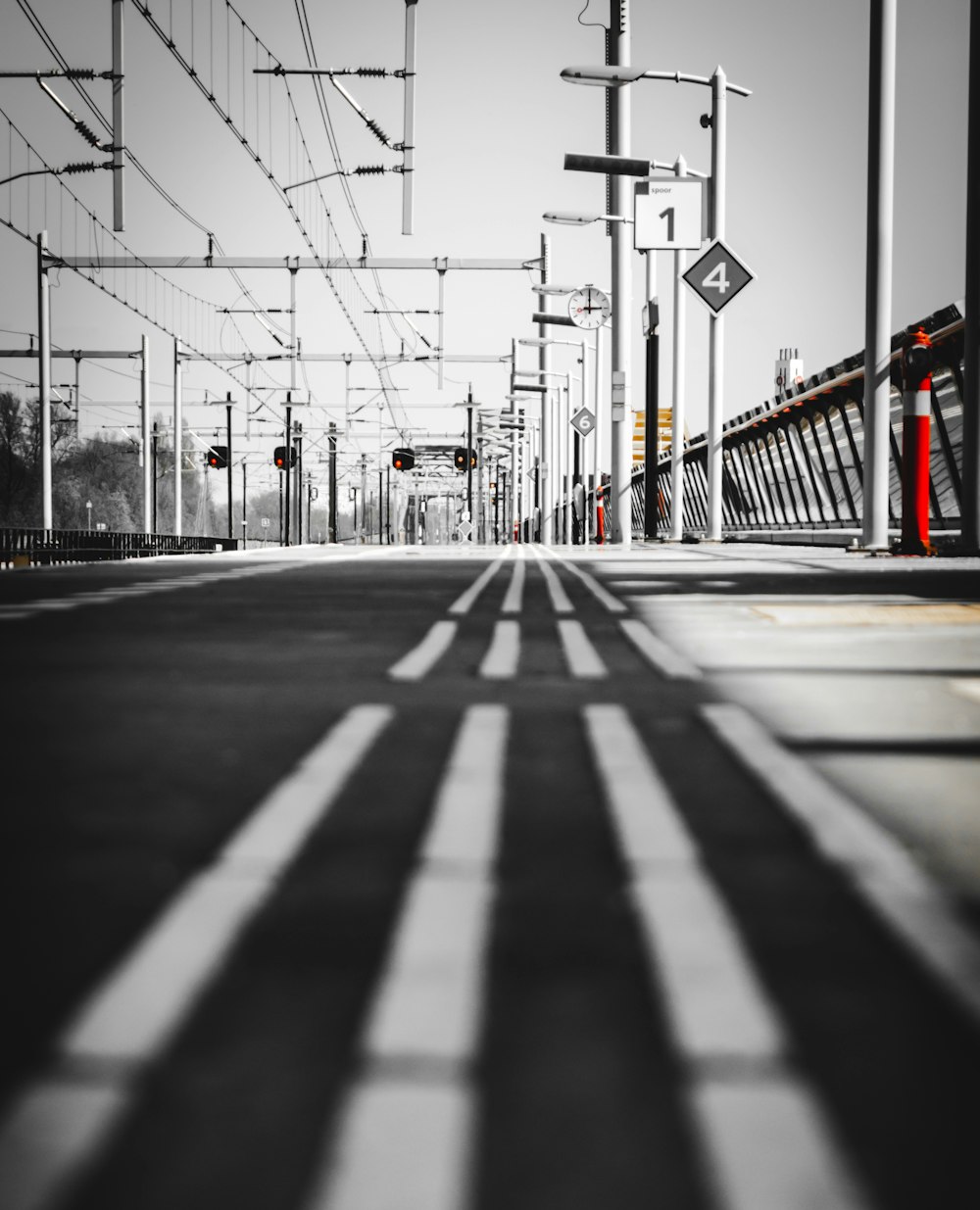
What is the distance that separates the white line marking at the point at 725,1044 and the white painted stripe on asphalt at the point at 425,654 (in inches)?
131

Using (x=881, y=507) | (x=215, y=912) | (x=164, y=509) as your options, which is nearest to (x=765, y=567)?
(x=881, y=507)

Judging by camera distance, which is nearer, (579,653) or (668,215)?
(579,653)

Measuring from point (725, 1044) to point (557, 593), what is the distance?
11.8 metres

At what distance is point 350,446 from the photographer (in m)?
103

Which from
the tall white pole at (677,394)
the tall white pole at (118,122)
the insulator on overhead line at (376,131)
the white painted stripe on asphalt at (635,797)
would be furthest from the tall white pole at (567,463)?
the white painted stripe on asphalt at (635,797)

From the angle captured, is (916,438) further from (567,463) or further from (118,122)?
(567,463)

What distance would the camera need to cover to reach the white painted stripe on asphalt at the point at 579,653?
7594 mm

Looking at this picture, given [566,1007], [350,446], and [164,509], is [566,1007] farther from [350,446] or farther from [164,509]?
[164,509]

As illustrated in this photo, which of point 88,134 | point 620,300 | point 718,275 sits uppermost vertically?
point 88,134

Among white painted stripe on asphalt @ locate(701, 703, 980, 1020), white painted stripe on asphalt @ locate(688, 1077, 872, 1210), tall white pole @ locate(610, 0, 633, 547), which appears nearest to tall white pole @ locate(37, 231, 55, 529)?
tall white pole @ locate(610, 0, 633, 547)

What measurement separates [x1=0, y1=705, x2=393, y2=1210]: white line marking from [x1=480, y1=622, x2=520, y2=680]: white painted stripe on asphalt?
3124 millimetres

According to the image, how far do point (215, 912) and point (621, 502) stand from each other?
30821 mm

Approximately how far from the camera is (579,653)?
335 inches

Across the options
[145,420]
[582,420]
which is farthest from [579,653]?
[145,420]
